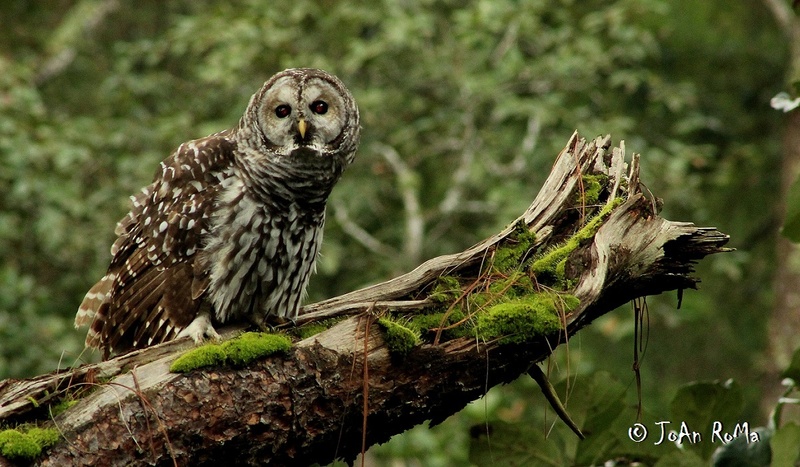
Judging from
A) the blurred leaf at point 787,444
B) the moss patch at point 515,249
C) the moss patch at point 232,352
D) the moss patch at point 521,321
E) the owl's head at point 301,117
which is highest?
the owl's head at point 301,117

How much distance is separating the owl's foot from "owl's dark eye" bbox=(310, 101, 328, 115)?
1005 mm

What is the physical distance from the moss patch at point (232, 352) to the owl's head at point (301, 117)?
1.22 meters

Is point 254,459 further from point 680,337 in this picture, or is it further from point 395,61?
point 680,337

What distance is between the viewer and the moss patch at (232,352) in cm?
285

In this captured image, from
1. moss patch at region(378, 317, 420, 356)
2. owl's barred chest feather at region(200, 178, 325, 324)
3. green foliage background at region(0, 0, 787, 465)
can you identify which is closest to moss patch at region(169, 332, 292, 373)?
moss patch at region(378, 317, 420, 356)

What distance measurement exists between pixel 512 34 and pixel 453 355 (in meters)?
5.34

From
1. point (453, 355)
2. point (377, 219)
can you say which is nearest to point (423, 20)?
point (377, 219)

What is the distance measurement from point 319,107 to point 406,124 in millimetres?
4236

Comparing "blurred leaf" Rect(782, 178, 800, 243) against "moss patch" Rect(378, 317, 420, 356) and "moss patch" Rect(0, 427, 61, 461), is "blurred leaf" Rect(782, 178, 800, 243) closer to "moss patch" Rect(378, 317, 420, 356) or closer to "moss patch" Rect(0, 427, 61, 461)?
"moss patch" Rect(378, 317, 420, 356)

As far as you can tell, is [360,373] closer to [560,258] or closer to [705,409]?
[560,258]

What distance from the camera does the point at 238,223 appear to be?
3863 millimetres

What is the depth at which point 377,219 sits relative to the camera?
8.45m

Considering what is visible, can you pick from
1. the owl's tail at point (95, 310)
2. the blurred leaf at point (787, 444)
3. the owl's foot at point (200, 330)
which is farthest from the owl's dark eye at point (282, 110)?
the blurred leaf at point (787, 444)

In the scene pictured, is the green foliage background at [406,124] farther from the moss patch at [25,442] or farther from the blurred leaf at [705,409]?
the moss patch at [25,442]
